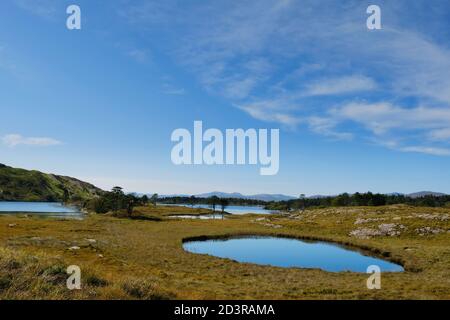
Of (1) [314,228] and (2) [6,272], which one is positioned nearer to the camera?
(2) [6,272]

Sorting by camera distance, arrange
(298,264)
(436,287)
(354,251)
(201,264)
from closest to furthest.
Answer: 1. (436,287)
2. (201,264)
3. (298,264)
4. (354,251)

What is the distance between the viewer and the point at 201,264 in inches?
1684

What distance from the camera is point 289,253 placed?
59500mm

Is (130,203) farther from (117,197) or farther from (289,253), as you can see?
(289,253)

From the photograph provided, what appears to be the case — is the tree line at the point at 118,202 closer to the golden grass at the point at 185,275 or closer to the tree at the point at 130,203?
the tree at the point at 130,203

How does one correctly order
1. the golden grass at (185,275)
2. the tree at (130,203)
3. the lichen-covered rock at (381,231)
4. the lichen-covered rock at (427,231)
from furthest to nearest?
the tree at (130,203) → the lichen-covered rock at (381,231) → the lichen-covered rock at (427,231) → the golden grass at (185,275)

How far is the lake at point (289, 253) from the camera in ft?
156

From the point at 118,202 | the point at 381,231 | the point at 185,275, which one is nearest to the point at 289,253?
the point at 381,231

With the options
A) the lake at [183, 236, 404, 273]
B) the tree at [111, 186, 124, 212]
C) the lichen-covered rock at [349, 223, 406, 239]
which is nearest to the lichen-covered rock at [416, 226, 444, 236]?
the lichen-covered rock at [349, 223, 406, 239]

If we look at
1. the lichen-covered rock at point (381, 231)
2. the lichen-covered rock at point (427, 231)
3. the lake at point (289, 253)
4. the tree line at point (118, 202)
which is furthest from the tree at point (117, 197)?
the lichen-covered rock at point (427, 231)

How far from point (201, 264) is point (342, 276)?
17317 mm
